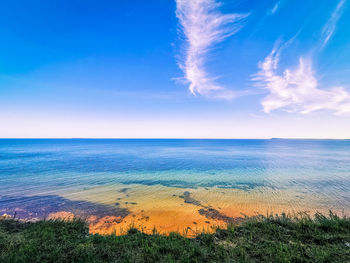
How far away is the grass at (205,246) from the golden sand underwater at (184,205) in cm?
352

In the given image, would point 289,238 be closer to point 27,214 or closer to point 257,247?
point 257,247

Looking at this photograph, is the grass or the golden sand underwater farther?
the golden sand underwater

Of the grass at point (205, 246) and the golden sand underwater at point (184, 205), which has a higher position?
the grass at point (205, 246)

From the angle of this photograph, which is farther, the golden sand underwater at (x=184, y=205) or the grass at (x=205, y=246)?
the golden sand underwater at (x=184, y=205)

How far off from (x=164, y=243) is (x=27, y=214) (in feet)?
44.7

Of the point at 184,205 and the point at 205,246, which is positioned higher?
the point at 205,246

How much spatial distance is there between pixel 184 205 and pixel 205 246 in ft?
29.3

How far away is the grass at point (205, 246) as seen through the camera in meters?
4.29

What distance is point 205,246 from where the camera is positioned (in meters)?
5.08

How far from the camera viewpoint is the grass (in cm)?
429

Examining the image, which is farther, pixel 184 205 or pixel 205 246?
pixel 184 205

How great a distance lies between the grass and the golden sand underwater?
3521 millimetres

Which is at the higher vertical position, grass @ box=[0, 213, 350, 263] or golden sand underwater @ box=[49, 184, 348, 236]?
grass @ box=[0, 213, 350, 263]

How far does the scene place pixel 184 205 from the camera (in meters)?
13.5
